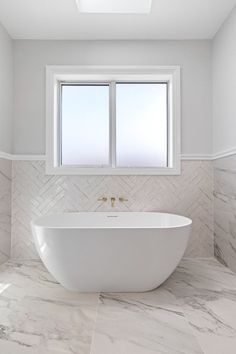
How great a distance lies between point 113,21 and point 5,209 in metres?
2.11

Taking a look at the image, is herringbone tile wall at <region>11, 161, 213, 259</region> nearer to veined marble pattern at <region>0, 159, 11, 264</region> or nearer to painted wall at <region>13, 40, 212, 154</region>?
veined marble pattern at <region>0, 159, 11, 264</region>

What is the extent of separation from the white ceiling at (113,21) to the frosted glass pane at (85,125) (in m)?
0.58

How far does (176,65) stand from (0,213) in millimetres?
2356

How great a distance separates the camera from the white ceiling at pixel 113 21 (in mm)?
2461

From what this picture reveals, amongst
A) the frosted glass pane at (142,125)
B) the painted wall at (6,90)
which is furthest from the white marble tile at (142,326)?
the painted wall at (6,90)

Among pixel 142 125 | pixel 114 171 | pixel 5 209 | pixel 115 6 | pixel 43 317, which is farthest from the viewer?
pixel 142 125

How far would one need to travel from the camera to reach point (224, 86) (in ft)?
8.82

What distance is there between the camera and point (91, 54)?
3008 mm

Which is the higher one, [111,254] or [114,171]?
[114,171]

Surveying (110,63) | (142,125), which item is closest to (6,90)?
(110,63)

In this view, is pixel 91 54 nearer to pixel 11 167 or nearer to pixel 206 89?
pixel 206 89

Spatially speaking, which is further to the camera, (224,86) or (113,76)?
(113,76)

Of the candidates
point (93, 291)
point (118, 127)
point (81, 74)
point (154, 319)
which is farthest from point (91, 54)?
point (154, 319)

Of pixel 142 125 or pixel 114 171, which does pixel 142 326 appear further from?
pixel 142 125
